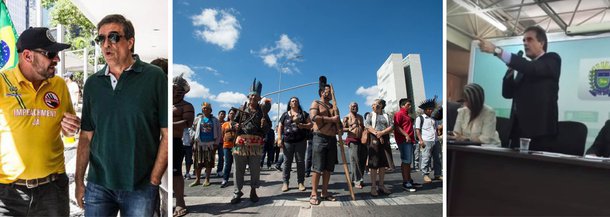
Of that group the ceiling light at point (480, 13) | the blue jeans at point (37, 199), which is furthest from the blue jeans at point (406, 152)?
the blue jeans at point (37, 199)

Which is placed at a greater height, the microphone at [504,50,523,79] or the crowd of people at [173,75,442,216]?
the microphone at [504,50,523,79]

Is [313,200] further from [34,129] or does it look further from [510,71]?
[510,71]

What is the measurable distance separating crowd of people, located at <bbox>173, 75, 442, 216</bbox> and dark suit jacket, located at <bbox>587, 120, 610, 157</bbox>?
55.7 inches

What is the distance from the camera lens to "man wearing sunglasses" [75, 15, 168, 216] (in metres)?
1.60

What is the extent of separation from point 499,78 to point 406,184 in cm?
173

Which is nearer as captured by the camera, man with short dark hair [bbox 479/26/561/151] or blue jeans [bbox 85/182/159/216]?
blue jeans [bbox 85/182/159/216]

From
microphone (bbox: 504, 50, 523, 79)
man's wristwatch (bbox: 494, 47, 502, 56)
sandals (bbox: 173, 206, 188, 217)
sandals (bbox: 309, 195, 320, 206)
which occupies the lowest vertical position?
sandals (bbox: 173, 206, 188, 217)

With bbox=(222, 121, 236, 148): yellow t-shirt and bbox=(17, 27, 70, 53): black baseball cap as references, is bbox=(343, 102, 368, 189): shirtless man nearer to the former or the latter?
bbox=(222, 121, 236, 148): yellow t-shirt

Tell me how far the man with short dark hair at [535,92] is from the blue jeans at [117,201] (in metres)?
2.71

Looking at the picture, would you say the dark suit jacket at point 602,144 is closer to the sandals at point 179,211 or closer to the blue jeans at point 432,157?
the blue jeans at point 432,157

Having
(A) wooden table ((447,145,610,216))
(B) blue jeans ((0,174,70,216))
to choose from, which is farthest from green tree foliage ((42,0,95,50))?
(A) wooden table ((447,145,610,216))

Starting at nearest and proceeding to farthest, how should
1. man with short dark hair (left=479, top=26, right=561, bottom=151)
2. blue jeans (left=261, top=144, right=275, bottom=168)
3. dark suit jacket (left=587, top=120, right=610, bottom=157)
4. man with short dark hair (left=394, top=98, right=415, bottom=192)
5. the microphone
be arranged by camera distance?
blue jeans (left=261, top=144, right=275, bottom=168)
man with short dark hair (left=394, top=98, right=415, bottom=192)
dark suit jacket (left=587, top=120, right=610, bottom=157)
man with short dark hair (left=479, top=26, right=561, bottom=151)
the microphone

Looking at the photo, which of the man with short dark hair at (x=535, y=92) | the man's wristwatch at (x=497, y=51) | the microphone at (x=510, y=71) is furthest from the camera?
the man's wristwatch at (x=497, y=51)

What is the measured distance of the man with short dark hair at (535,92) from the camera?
106 inches
